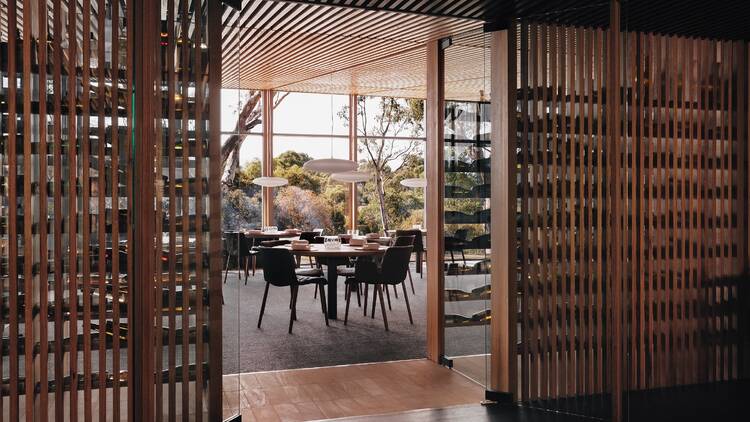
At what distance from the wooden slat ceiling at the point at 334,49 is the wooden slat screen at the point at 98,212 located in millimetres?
533

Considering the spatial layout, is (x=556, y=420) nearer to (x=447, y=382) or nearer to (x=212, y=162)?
(x=447, y=382)

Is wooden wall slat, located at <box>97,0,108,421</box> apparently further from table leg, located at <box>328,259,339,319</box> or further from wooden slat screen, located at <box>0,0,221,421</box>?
table leg, located at <box>328,259,339,319</box>

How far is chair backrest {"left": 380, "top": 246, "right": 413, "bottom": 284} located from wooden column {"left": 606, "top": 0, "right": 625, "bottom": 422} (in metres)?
2.86

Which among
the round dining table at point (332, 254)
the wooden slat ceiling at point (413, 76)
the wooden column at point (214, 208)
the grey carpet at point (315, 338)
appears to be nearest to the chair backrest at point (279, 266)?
the round dining table at point (332, 254)

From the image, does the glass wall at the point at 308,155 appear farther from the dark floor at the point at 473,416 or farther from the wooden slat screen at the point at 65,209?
the wooden slat screen at the point at 65,209

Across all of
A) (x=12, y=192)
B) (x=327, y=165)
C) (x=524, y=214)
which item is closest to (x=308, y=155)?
(x=327, y=165)

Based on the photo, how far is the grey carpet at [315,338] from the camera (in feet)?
11.5

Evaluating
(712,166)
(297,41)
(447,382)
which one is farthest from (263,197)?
(712,166)

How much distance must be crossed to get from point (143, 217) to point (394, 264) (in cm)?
366

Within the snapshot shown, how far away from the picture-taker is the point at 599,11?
377 centimetres

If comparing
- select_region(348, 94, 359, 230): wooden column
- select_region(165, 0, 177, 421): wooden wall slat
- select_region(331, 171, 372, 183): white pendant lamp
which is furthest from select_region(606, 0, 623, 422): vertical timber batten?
select_region(348, 94, 359, 230): wooden column

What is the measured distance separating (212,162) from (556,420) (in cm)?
278

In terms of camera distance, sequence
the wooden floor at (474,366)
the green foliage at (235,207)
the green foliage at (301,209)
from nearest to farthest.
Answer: the green foliage at (235,207) < the wooden floor at (474,366) < the green foliage at (301,209)

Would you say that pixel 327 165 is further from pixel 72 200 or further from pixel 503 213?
pixel 72 200
